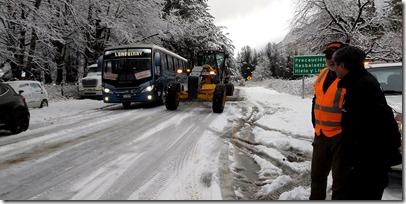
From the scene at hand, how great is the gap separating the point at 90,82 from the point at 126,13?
6.19 metres

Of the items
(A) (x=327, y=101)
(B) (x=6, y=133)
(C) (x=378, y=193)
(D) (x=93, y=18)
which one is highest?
(D) (x=93, y=18)

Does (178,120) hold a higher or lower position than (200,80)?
lower

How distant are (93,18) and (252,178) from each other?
2096 cm

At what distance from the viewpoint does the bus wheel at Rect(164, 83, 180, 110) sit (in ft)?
43.7

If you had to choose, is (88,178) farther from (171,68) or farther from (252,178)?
(171,68)

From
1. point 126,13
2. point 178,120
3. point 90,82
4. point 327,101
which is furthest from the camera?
point 126,13

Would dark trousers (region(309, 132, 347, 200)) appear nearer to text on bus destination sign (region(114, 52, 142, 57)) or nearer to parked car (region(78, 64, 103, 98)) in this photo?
text on bus destination sign (region(114, 52, 142, 57))

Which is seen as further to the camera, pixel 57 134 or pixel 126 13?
pixel 126 13

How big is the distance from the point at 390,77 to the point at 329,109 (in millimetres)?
3243

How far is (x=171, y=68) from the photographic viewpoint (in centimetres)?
1877

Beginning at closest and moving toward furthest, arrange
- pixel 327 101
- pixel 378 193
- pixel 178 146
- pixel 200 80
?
pixel 378 193, pixel 327 101, pixel 178 146, pixel 200 80

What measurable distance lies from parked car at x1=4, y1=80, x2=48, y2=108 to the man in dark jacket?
1510cm

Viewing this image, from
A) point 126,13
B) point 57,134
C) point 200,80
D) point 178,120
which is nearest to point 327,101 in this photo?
point 57,134

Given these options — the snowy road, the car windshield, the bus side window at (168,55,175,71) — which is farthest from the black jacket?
the bus side window at (168,55,175,71)
